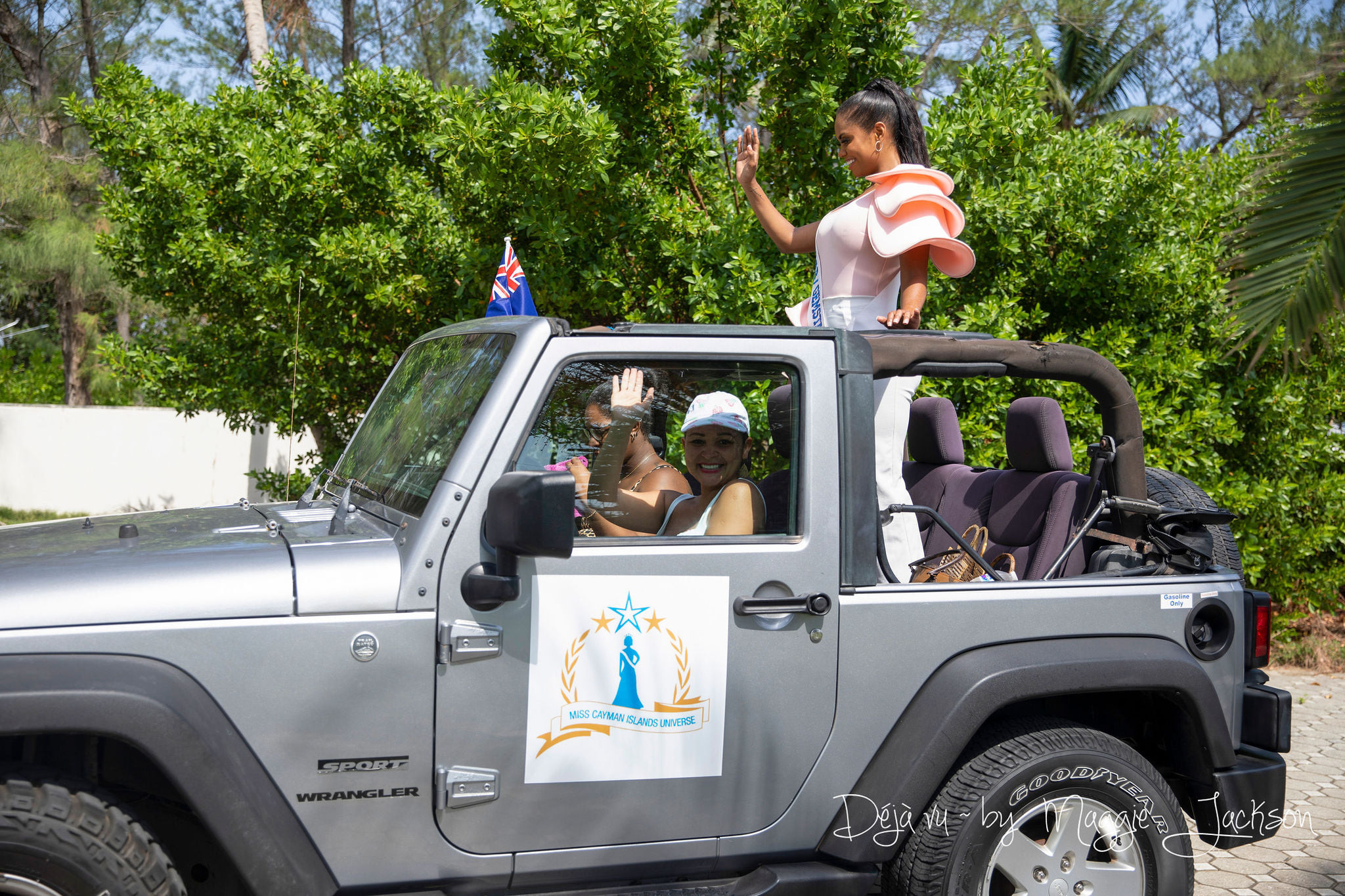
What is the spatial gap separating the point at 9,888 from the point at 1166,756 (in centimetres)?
295

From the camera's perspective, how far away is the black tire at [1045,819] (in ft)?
9.07

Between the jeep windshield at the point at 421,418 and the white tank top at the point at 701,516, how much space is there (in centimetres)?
60

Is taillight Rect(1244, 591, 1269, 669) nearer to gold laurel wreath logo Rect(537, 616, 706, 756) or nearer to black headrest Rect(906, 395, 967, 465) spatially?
black headrest Rect(906, 395, 967, 465)

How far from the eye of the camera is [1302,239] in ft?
17.7

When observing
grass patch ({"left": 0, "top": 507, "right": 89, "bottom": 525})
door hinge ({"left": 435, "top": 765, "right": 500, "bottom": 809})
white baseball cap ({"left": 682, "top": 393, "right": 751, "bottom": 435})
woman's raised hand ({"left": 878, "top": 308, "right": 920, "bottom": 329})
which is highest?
woman's raised hand ({"left": 878, "top": 308, "right": 920, "bottom": 329})

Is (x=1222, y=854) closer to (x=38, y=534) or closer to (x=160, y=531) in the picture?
(x=160, y=531)

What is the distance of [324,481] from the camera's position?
11.0ft

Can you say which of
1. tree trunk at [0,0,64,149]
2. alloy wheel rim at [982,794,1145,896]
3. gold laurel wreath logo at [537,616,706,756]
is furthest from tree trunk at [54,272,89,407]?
alloy wheel rim at [982,794,1145,896]

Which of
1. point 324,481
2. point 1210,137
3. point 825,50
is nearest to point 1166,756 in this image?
point 324,481

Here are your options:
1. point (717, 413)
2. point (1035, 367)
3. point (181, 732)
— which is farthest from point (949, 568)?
point (181, 732)

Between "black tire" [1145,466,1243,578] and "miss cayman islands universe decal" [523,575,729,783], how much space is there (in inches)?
63.4

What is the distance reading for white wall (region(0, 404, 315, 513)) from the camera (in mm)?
16234

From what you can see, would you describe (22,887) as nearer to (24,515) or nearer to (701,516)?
(701,516)

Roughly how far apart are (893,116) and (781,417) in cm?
150
